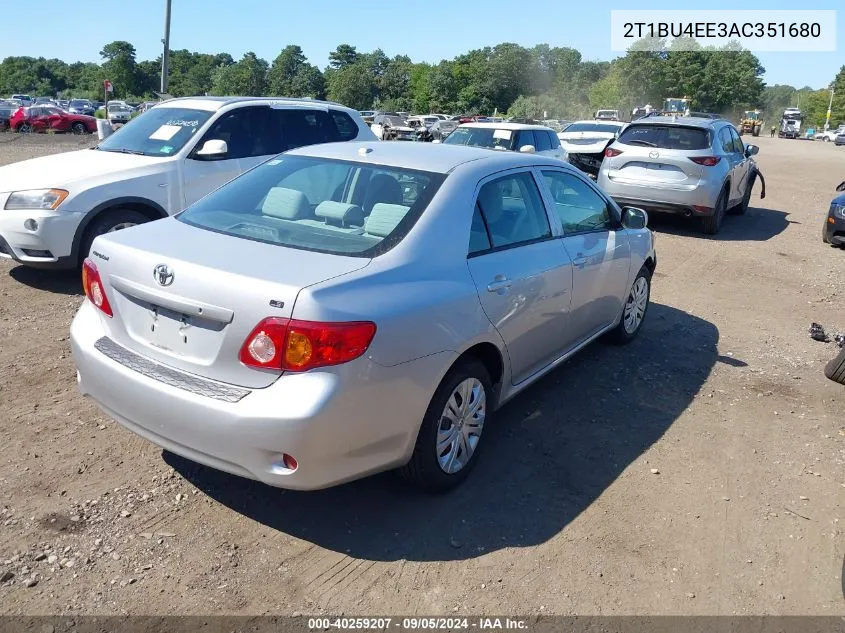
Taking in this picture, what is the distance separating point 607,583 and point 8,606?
244 cm

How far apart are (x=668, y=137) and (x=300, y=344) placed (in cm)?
984

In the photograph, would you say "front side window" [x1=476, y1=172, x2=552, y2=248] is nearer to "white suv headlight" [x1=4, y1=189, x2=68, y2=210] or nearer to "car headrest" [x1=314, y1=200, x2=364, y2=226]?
"car headrest" [x1=314, y1=200, x2=364, y2=226]

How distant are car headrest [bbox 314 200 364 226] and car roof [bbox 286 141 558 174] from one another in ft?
1.31

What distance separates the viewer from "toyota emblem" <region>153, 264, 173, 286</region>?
303cm

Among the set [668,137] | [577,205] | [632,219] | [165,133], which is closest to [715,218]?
[668,137]

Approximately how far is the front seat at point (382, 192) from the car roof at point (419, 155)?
0.14 m

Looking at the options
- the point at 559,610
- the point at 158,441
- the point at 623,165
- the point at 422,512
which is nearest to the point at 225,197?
the point at 158,441

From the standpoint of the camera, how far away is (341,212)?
366 cm

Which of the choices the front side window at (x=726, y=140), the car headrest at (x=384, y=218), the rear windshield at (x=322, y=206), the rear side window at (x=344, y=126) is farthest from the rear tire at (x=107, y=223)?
the front side window at (x=726, y=140)

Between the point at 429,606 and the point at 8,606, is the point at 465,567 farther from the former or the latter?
the point at 8,606

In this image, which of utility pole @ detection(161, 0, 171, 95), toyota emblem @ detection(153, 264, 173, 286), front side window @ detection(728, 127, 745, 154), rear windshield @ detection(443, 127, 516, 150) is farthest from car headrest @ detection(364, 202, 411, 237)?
utility pole @ detection(161, 0, 171, 95)

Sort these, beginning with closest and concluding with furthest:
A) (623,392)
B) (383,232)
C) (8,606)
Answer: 1. (8,606)
2. (383,232)
3. (623,392)

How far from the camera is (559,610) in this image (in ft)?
Result: 9.56

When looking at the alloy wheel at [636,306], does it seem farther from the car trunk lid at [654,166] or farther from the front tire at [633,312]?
the car trunk lid at [654,166]
